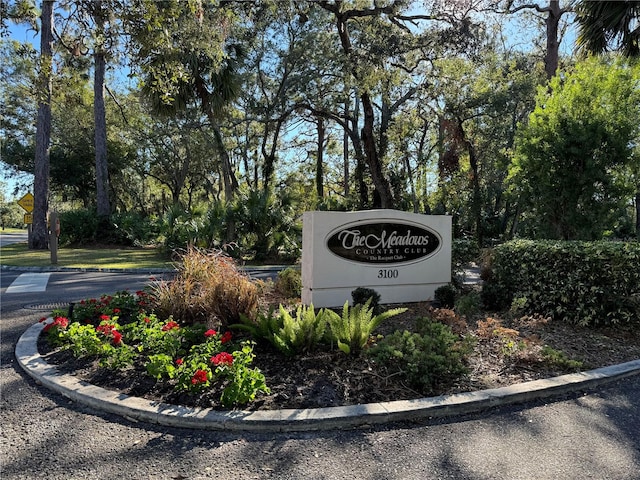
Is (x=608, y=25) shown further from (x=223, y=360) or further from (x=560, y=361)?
(x=223, y=360)

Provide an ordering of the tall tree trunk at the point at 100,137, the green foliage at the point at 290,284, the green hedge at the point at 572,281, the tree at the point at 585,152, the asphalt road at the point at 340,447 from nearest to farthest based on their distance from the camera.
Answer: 1. the asphalt road at the point at 340,447
2. the green hedge at the point at 572,281
3. the green foliage at the point at 290,284
4. the tree at the point at 585,152
5. the tall tree trunk at the point at 100,137

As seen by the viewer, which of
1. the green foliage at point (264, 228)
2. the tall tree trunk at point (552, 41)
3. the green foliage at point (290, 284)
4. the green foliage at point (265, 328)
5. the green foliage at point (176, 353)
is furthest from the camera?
the green foliage at point (264, 228)

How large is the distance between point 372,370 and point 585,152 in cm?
623

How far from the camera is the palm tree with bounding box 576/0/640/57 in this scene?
8797 millimetres

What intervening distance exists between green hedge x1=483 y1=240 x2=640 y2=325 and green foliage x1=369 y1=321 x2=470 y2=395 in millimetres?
2349

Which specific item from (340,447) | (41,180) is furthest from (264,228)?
(340,447)

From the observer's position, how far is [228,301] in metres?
5.12

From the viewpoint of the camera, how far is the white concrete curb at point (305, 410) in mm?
3027

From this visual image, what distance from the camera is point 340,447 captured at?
9.23 ft

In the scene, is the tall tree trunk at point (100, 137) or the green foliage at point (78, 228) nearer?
the green foliage at point (78, 228)

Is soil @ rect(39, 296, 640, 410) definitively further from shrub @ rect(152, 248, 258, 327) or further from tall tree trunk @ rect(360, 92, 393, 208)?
tall tree trunk @ rect(360, 92, 393, 208)

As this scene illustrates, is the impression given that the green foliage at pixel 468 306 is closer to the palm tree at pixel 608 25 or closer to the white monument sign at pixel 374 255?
the white monument sign at pixel 374 255

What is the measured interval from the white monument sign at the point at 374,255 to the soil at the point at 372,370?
1.35 m

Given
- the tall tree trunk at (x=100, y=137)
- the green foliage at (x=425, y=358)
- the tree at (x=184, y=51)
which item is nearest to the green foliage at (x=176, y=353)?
the green foliage at (x=425, y=358)
